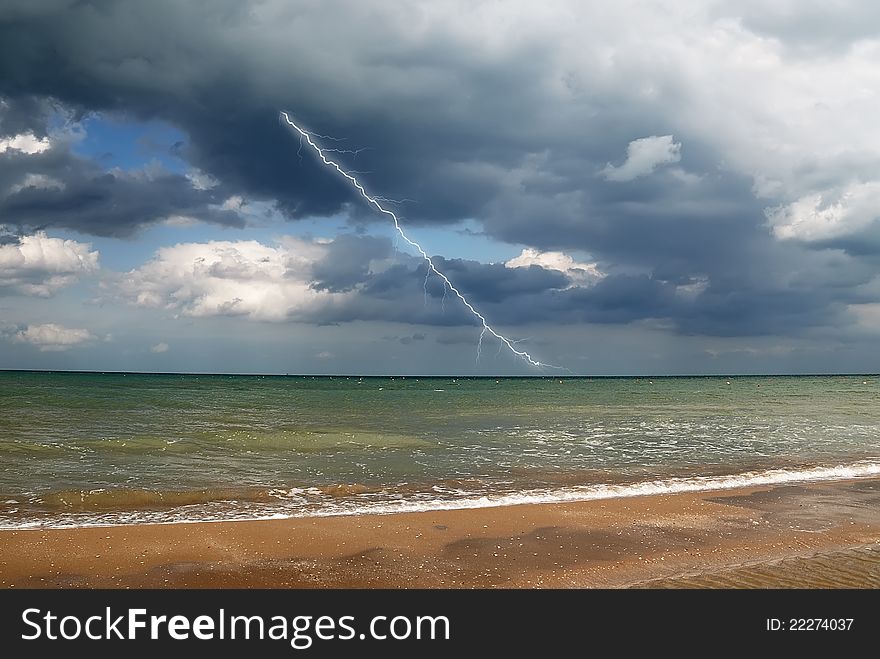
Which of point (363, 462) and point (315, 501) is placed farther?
point (363, 462)

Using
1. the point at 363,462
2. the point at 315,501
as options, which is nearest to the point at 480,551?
the point at 315,501

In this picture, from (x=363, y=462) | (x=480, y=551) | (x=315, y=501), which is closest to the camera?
(x=480, y=551)

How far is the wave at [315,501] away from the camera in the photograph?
12.6 m

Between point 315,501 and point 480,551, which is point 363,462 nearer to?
point 315,501

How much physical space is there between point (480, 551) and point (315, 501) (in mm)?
5717

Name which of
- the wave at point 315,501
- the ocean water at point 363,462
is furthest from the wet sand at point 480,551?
the ocean water at point 363,462

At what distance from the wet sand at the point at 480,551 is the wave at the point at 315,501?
931mm

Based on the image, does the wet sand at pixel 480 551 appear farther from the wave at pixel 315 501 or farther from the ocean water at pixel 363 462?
the ocean water at pixel 363 462

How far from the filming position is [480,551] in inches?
400

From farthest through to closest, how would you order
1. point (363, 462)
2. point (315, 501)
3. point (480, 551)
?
point (363, 462), point (315, 501), point (480, 551)

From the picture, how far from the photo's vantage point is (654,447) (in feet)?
80.5

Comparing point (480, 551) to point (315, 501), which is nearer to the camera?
point (480, 551)

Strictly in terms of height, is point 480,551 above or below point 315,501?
above
